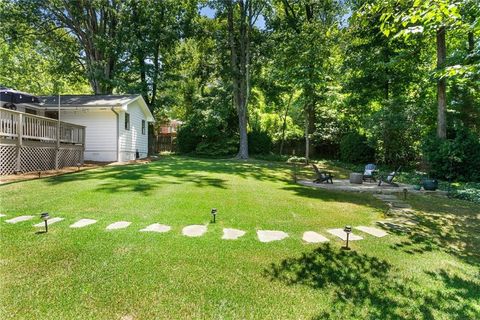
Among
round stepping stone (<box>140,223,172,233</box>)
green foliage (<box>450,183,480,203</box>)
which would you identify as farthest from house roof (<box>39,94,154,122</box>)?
green foliage (<box>450,183,480,203</box>)

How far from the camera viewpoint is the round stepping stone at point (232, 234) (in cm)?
428

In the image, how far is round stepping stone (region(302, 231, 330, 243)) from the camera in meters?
4.32

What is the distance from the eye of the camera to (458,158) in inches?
405

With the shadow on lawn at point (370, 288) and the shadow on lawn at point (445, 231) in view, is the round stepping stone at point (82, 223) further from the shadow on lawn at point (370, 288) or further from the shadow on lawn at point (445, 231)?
the shadow on lawn at point (445, 231)

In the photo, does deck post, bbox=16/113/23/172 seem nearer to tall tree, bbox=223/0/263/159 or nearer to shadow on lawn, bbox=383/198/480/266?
shadow on lawn, bbox=383/198/480/266

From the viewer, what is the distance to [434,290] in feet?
10.3

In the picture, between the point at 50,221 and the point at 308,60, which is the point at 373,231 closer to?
the point at 50,221

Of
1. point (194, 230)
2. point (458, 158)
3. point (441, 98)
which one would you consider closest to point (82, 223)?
point (194, 230)

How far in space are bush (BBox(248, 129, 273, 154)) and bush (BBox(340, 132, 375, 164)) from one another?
599 cm

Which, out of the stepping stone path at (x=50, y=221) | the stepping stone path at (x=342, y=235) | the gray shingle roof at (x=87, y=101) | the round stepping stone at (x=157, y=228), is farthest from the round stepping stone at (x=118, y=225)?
the gray shingle roof at (x=87, y=101)

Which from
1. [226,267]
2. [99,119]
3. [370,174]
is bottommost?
[226,267]

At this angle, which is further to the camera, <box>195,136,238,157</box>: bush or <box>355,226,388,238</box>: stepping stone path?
<box>195,136,238,157</box>: bush

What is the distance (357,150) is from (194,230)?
14051 mm

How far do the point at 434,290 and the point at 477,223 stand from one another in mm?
3524
